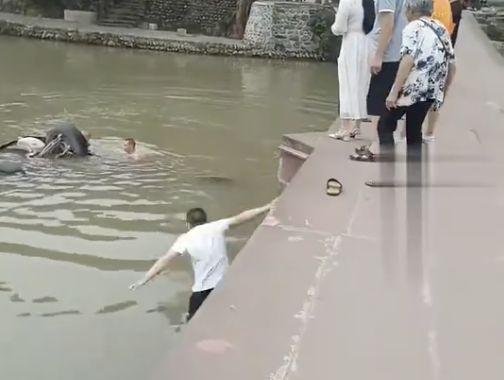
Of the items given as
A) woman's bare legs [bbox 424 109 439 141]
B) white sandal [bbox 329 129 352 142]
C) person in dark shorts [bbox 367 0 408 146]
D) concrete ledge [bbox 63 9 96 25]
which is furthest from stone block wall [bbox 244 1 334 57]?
person in dark shorts [bbox 367 0 408 146]

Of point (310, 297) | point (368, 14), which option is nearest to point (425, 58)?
point (368, 14)

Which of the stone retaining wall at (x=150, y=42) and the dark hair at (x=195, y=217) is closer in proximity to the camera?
the dark hair at (x=195, y=217)

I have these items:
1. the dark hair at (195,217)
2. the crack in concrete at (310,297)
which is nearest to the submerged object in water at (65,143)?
the dark hair at (195,217)

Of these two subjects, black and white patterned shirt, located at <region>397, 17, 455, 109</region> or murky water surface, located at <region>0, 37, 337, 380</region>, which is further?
black and white patterned shirt, located at <region>397, 17, 455, 109</region>

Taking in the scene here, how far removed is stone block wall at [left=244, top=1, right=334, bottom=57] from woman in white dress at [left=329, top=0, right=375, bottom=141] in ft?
67.7

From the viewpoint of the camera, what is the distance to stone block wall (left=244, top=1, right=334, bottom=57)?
28484mm

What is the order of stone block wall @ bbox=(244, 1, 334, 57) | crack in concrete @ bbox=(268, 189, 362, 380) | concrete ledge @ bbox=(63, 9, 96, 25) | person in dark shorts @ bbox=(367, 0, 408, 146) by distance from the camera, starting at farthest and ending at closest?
concrete ledge @ bbox=(63, 9, 96, 25), stone block wall @ bbox=(244, 1, 334, 57), person in dark shorts @ bbox=(367, 0, 408, 146), crack in concrete @ bbox=(268, 189, 362, 380)

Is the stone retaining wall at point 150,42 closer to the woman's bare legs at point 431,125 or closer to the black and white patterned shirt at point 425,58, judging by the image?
the woman's bare legs at point 431,125

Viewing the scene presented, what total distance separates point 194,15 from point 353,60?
2652 centimetres

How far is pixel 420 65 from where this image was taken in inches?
261

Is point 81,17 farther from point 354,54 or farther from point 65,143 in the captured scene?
point 354,54

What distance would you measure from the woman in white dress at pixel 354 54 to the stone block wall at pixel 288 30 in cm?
2065

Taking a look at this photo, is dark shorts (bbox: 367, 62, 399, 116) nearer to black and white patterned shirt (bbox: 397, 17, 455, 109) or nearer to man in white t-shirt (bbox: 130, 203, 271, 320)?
black and white patterned shirt (bbox: 397, 17, 455, 109)

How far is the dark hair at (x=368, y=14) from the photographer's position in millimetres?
7682
